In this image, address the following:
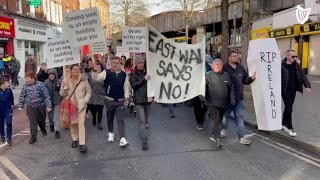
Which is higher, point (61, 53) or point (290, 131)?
point (61, 53)

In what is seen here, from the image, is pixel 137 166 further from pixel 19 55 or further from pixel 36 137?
pixel 19 55

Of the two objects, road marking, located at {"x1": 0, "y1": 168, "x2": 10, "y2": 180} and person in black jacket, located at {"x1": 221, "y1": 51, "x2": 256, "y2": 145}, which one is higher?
person in black jacket, located at {"x1": 221, "y1": 51, "x2": 256, "y2": 145}

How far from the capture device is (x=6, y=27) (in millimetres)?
23188

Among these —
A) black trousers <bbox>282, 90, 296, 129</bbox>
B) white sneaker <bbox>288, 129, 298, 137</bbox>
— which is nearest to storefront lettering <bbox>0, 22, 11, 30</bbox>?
black trousers <bbox>282, 90, 296, 129</bbox>

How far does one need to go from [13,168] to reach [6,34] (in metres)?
19.3

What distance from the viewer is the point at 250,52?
7.50 m

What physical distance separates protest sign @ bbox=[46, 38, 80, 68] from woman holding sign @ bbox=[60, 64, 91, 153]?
824mm

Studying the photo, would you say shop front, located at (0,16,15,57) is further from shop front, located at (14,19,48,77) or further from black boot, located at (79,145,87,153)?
black boot, located at (79,145,87,153)

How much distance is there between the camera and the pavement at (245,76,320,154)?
6.92 m

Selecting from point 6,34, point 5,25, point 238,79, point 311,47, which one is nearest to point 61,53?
point 238,79

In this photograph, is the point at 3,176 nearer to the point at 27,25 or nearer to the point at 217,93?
the point at 217,93

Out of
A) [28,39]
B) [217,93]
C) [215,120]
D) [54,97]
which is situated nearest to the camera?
[217,93]

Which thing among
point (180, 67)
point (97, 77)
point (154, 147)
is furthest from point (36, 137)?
point (180, 67)

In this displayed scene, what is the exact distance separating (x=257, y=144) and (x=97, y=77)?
3166 millimetres
